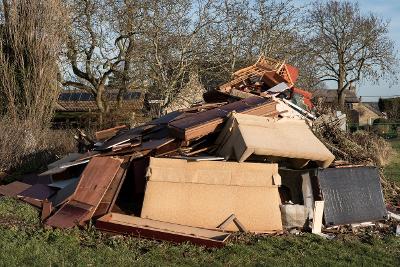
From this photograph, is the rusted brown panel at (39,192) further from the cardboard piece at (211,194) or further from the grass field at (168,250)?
the cardboard piece at (211,194)

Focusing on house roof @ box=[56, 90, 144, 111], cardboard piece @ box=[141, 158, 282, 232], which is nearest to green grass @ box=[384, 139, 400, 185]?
cardboard piece @ box=[141, 158, 282, 232]

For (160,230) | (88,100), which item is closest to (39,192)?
(160,230)

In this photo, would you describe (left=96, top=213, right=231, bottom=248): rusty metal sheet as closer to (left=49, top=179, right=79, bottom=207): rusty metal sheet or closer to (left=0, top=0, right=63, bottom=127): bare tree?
(left=49, top=179, right=79, bottom=207): rusty metal sheet

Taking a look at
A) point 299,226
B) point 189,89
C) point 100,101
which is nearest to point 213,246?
point 299,226

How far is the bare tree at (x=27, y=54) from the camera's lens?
13766 mm

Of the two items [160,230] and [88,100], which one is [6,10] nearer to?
[160,230]

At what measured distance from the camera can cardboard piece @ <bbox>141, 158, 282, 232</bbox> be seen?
21.8 ft

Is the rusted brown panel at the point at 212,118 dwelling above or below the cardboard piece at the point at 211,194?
above

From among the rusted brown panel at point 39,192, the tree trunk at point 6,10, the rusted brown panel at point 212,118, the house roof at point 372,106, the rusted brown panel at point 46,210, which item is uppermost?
the tree trunk at point 6,10

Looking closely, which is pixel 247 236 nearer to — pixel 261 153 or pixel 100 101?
pixel 261 153

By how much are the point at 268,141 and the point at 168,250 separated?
220 cm

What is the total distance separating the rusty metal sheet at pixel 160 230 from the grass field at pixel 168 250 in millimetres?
102

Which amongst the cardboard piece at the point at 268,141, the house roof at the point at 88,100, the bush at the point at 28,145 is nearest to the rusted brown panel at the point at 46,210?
the cardboard piece at the point at 268,141

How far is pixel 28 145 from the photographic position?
39.6ft
